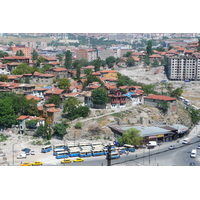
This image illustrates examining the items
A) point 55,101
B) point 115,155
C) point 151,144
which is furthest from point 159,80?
point 115,155

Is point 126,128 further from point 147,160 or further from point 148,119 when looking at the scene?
point 147,160

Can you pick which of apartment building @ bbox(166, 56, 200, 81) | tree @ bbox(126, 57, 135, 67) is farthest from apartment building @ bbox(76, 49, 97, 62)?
apartment building @ bbox(166, 56, 200, 81)

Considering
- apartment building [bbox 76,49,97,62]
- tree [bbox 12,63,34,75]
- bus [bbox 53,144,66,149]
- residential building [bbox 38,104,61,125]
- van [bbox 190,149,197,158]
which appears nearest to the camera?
van [bbox 190,149,197,158]

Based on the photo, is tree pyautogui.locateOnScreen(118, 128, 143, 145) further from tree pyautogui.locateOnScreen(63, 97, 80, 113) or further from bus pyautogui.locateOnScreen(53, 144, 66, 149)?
tree pyautogui.locateOnScreen(63, 97, 80, 113)

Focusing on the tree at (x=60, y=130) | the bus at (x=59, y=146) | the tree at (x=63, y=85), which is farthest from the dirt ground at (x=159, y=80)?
the bus at (x=59, y=146)

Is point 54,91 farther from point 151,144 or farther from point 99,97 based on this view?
point 151,144
